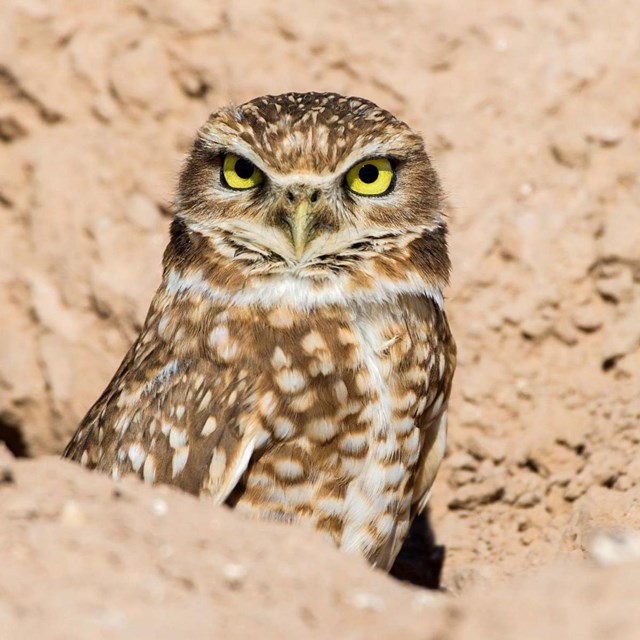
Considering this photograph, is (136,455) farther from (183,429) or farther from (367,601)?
(367,601)

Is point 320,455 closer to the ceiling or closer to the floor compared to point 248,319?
closer to the floor

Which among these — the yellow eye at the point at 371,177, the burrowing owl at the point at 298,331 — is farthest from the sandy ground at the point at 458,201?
the yellow eye at the point at 371,177

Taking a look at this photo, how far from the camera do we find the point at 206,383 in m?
3.83

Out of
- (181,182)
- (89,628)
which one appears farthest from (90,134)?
(89,628)

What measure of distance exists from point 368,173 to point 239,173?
415 mm

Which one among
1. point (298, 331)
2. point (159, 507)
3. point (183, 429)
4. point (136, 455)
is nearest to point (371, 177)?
point (298, 331)

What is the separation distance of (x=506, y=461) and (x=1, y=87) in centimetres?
307

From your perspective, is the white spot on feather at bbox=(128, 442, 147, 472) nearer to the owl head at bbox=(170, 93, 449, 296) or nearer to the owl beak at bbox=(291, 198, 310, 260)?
the owl head at bbox=(170, 93, 449, 296)

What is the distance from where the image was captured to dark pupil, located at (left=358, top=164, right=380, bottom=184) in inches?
156

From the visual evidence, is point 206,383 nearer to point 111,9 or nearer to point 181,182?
point 181,182

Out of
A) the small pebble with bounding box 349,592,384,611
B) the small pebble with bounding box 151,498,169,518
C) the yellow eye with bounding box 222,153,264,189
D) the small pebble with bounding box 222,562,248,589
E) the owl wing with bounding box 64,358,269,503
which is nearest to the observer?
the small pebble with bounding box 349,592,384,611

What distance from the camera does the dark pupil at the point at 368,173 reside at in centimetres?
396

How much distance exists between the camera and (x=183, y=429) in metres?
3.81

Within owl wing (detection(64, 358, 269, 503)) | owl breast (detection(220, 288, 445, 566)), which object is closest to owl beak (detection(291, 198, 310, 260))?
owl breast (detection(220, 288, 445, 566))
